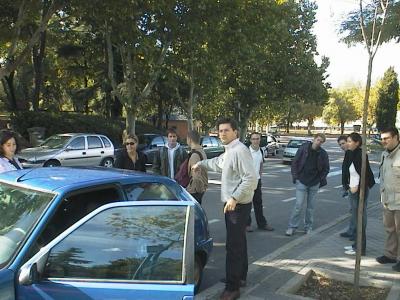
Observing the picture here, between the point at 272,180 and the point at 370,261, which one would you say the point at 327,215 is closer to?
the point at 370,261

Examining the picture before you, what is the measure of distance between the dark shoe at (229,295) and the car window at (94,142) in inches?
521

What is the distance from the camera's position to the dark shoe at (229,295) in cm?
488

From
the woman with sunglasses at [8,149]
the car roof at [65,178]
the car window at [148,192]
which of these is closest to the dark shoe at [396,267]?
the car window at [148,192]

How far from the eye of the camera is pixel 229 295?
16.1 feet

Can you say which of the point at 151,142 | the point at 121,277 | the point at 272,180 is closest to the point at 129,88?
the point at 151,142

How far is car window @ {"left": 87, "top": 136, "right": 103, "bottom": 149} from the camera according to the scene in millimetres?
17470

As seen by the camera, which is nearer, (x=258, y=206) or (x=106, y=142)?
(x=258, y=206)

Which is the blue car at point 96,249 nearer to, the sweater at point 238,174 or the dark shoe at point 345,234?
the sweater at point 238,174

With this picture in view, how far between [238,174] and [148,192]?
1.07 metres

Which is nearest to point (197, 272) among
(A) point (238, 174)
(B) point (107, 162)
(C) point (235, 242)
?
(C) point (235, 242)

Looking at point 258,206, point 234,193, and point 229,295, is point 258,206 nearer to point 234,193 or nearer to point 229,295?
point 229,295

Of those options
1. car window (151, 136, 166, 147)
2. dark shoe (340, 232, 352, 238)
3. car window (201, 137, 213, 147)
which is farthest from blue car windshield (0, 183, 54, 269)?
car window (201, 137, 213, 147)

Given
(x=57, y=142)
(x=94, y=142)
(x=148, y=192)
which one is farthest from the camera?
(x=94, y=142)

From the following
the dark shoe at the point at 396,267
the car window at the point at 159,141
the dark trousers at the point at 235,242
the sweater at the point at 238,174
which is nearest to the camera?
the sweater at the point at 238,174
